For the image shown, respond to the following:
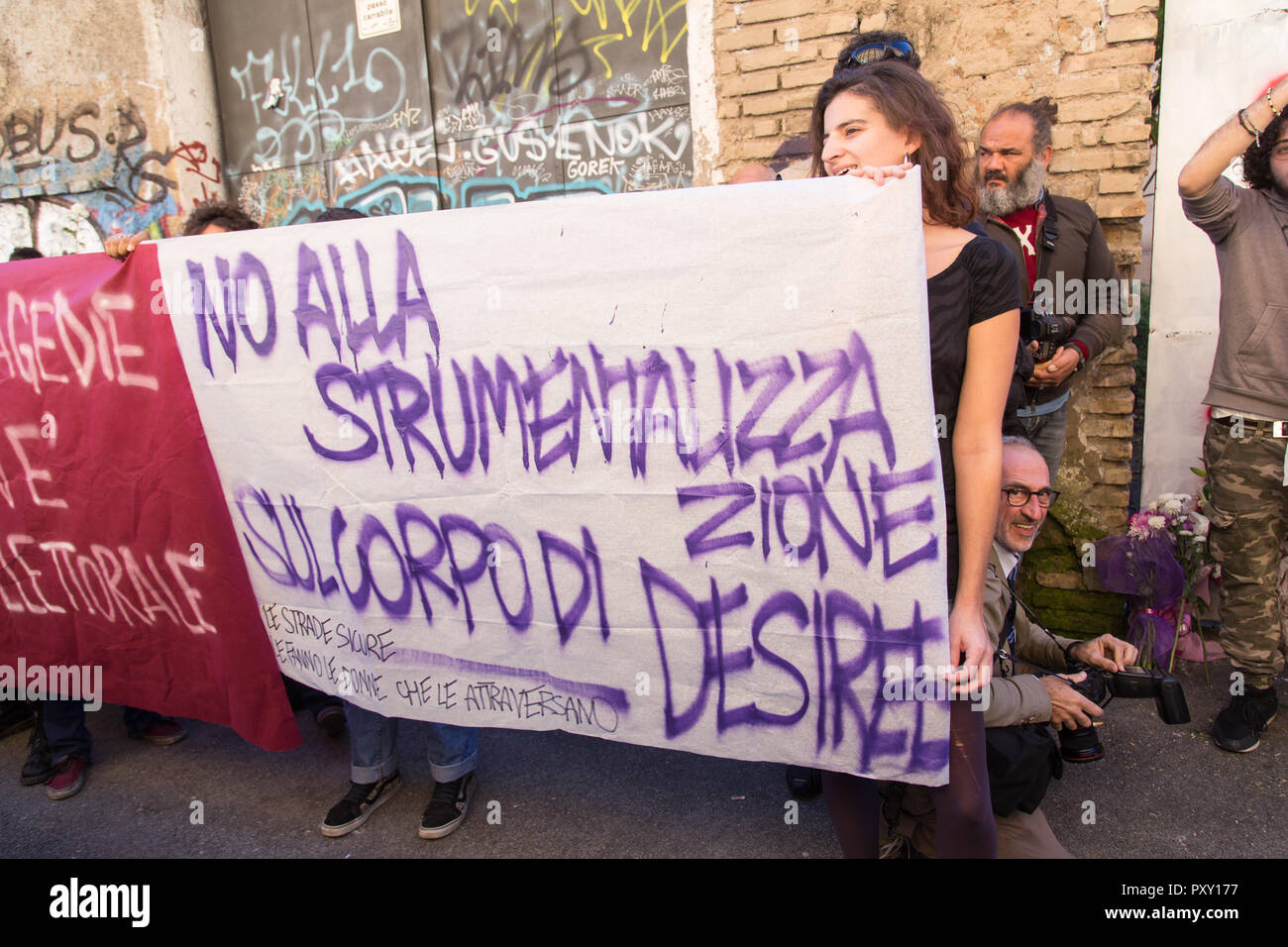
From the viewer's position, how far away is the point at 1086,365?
11.9 feet

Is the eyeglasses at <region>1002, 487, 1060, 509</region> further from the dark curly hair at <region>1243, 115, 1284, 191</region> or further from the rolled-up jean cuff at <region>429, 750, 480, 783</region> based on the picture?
the rolled-up jean cuff at <region>429, 750, 480, 783</region>

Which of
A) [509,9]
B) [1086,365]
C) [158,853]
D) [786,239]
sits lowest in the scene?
[158,853]

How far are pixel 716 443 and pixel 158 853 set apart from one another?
2192 mm

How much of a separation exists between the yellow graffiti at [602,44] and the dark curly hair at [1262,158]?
2.97 m

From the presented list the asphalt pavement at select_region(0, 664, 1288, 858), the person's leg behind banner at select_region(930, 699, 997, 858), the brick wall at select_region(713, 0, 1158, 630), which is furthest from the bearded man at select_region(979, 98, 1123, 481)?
the person's leg behind banner at select_region(930, 699, 997, 858)

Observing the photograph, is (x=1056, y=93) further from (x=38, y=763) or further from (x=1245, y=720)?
(x=38, y=763)

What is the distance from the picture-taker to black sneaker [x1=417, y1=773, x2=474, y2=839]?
2.59 m

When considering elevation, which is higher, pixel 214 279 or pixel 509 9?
pixel 509 9

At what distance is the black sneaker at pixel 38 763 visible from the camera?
3.05 meters

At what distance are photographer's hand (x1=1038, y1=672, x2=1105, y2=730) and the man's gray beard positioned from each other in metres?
1.88

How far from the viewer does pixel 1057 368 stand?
10.2ft

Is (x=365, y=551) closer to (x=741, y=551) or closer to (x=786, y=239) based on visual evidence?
(x=741, y=551)

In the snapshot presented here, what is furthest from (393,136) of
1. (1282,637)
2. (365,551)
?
(1282,637)

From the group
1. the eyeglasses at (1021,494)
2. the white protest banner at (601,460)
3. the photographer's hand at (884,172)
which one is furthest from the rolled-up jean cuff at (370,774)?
the photographer's hand at (884,172)
